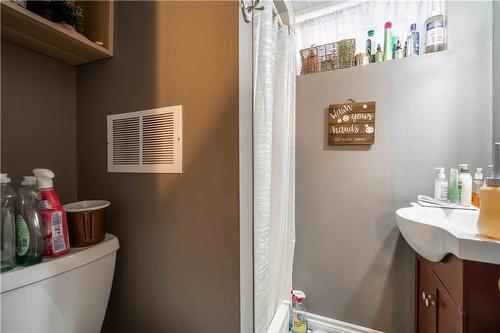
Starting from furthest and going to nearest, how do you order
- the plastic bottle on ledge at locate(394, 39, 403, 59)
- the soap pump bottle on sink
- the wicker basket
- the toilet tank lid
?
the wicker basket
the plastic bottle on ledge at locate(394, 39, 403, 59)
the soap pump bottle on sink
the toilet tank lid

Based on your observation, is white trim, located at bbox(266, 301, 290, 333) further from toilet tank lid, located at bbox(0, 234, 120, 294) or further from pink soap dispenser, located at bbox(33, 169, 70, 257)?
pink soap dispenser, located at bbox(33, 169, 70, 257)

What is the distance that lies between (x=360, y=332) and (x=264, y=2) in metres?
1.89

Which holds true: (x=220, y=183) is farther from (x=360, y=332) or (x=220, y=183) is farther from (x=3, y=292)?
(x=360, y=332)

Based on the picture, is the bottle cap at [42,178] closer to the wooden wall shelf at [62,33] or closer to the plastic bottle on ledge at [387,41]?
the wooden wall shelf at [62,33]

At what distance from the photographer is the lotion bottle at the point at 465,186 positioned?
3.34 ft

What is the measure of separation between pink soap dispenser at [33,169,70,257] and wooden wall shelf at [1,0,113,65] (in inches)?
18.1

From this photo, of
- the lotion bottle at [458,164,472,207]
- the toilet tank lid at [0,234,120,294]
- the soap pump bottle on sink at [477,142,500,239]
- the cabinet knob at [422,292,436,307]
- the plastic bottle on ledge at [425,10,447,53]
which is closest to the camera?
the toilet tank lid at [0,234,120,294]

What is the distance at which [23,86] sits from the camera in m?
A: 0.81

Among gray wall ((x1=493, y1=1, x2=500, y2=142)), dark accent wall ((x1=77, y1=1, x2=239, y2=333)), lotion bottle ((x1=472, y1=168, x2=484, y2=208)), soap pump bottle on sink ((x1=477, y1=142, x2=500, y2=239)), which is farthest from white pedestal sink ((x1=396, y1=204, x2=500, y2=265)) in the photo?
dark accent wall ((x1=77, y1=1, x2=239, y2=333))

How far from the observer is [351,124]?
4.32ft

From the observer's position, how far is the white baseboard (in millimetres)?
1331

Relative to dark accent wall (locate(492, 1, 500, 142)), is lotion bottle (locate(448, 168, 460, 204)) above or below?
below

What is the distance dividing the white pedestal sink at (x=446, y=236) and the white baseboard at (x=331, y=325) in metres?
0.79

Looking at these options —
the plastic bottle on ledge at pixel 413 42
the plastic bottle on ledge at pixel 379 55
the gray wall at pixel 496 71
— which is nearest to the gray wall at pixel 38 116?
the plastic bottle on ledge at pixel 379 55
